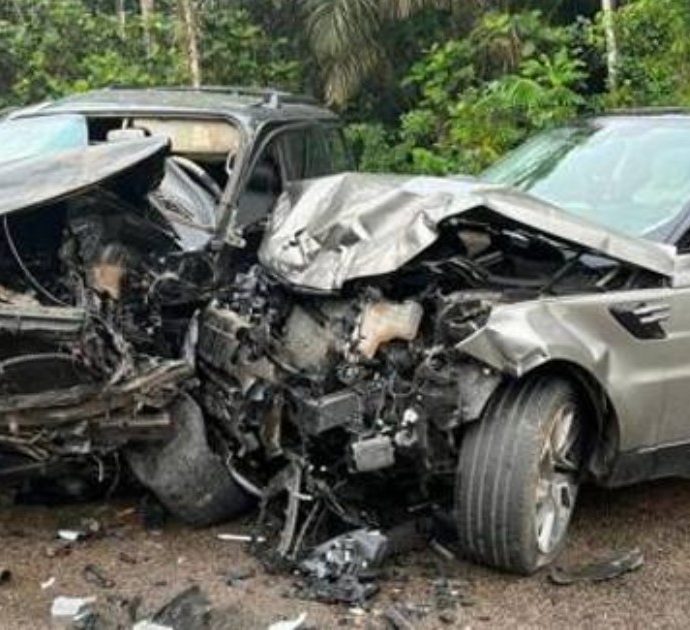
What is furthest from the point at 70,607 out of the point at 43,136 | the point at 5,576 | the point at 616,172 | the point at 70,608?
the point at 616,172

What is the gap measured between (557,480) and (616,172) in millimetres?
1727

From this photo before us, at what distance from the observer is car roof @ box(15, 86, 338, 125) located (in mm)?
6422

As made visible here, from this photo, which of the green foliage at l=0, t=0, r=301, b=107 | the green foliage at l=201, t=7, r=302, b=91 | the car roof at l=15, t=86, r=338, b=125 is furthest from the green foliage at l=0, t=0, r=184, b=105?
the car roof at l=15, t=86, r=338, b=125

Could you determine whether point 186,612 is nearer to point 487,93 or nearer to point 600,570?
point 600,570

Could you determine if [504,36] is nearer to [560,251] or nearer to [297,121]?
[297,121]

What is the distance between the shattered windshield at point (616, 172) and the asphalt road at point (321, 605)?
4.59 feet

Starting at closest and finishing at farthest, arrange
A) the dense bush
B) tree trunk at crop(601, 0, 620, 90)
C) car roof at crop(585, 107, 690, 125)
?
1. car roof at crop(585, 107, 690, 125)
2. the dense bush
3. tree trunk at crop(601, 0, 620, 90)

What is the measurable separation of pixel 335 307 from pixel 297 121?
2563mm

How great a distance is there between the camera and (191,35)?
15.0 meters

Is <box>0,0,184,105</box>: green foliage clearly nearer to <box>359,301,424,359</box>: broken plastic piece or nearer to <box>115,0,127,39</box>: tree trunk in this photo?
<box>115,0,127,39</box>: tree trunk

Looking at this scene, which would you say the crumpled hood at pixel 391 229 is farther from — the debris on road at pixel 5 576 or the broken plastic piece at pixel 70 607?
the debris on road at pixel 5 576

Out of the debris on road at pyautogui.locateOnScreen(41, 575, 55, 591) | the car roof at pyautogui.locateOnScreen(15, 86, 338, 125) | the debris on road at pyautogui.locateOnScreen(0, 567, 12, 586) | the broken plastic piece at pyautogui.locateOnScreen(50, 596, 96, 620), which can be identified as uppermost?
the car roof at pyautogui.locateOnScreen(15, 86, 338, 125)

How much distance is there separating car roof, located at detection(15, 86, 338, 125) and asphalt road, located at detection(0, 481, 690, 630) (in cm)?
239

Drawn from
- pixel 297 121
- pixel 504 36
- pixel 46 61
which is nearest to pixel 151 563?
pixel 297 121
